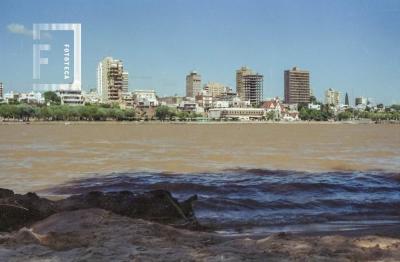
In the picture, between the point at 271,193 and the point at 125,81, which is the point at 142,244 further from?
the point at 125,81

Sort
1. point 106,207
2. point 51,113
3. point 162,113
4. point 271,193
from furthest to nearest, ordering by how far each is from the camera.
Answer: point 162,113 < point 51,113 < point 271,193 < point 106,207

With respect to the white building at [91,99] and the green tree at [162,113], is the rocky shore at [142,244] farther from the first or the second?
the white building at [91,99]

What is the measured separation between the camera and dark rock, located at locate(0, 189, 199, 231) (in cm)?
644

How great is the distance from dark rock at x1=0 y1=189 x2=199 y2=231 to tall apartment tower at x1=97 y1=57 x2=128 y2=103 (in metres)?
163

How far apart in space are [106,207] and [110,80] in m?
172

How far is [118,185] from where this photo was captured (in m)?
12.8

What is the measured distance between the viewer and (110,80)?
176m

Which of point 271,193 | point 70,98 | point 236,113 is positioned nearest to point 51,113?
point 70,98

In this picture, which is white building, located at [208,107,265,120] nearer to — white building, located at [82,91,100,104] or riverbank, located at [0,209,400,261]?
white building, located at [82,91,100,104]

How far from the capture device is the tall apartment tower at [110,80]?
6747 inches

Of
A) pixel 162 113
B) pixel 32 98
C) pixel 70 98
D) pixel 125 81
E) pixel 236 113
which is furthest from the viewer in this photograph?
pixel 125 81

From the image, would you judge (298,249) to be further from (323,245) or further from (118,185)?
(118,185)

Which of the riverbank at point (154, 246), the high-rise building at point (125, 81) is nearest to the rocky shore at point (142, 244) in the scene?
the riverbank at point (154, 246)

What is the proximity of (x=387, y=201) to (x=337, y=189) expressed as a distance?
1744 millimetres
